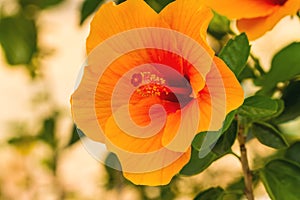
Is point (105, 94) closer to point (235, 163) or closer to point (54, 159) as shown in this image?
point (54, 159)

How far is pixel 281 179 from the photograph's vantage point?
0.55 meters

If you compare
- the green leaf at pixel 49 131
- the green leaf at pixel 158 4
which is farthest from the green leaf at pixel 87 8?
the green leaf at pixel 49 131

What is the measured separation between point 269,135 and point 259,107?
7cm

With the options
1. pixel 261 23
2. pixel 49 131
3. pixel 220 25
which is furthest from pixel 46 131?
pixel 261 23

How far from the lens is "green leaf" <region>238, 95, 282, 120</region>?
472mm

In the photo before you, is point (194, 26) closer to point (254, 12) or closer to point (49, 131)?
point (254, 12)

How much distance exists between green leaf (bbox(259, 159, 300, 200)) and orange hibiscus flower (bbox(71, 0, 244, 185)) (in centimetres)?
12

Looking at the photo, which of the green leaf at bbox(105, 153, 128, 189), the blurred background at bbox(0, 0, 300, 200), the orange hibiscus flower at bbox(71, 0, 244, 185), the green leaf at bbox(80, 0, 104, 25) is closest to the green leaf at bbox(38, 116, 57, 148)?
the blurred background at bbox(0, 0, 300, 200)

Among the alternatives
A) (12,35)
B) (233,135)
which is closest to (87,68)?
(233,135)

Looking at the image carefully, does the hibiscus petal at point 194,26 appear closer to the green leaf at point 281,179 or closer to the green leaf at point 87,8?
the green leaf at point 281,179

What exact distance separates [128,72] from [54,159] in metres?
0.64

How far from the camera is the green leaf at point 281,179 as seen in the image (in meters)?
0.54

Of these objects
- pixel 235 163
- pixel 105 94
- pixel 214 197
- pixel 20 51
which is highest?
pixel 105 94

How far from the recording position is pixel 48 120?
41.8 inches
